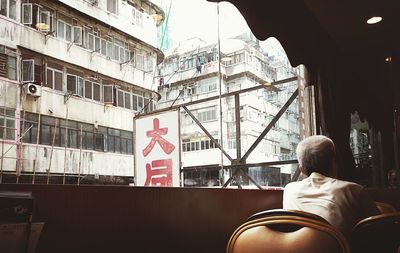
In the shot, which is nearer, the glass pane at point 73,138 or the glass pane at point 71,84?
the glass pane at point 73,138

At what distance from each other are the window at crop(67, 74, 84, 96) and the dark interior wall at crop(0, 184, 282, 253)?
3212 millimetres

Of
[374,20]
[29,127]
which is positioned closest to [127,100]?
[29,127]

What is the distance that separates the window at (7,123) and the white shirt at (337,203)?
288cm

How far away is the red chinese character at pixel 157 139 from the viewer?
5719 mm

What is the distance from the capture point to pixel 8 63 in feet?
12.9

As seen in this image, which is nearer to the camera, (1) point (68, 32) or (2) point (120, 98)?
(1) point (68, 32)

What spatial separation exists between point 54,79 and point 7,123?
1114 mm

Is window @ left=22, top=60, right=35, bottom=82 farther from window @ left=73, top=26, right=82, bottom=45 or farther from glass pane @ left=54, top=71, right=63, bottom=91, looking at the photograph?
window @ left=73, top=26, right=82, bottom=45

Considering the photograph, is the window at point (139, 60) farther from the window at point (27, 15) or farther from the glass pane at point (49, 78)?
the window at point (27, 15)

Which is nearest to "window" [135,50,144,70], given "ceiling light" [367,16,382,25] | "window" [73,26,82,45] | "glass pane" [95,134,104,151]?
"window" [73,26,82,45]

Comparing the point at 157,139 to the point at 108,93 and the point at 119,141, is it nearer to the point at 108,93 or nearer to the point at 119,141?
the point at 119,141

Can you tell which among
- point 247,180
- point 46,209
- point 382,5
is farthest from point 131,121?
point 46,209

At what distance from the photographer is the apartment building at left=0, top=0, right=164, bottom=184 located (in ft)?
12.7

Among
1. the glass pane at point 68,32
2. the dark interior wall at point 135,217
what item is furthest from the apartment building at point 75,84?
the dark interior wall at point 135,217
